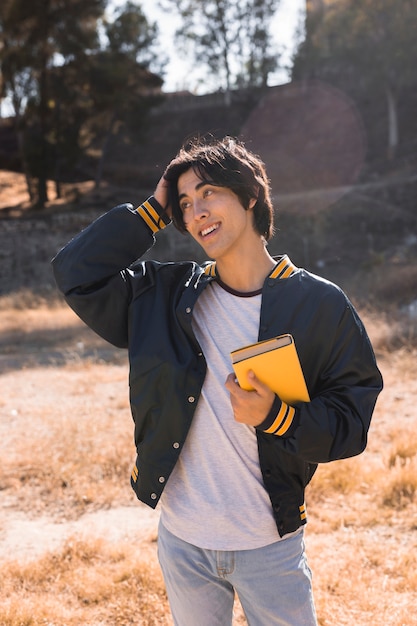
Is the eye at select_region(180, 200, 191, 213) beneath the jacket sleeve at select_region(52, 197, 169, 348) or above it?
above

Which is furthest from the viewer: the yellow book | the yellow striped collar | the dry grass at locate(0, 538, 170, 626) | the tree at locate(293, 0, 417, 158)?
the tree at locate(293, 0, 417, 158)

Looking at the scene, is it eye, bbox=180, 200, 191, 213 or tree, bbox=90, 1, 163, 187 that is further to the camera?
tree, bbox=90, 1, 163, 187

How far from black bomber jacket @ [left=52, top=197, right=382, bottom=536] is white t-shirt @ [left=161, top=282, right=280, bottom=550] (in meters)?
0.05

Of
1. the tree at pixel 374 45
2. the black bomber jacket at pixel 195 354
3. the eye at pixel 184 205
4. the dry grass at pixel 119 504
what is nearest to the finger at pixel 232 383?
the black bomber jacket at pixel 195 354

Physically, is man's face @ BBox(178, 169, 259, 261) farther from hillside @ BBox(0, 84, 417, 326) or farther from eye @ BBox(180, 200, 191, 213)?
hillside @ BBox(0, 84, 417, 326)

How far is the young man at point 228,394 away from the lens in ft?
5.47

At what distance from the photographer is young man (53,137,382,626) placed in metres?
1.67

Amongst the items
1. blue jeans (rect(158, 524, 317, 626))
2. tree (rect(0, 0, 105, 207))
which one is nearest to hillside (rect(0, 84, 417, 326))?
tree (rect(0, 0, 105, 207))

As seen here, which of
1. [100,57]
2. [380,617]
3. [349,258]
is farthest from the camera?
[100,57]

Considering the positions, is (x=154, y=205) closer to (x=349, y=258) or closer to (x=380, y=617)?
(x=380, y=617)

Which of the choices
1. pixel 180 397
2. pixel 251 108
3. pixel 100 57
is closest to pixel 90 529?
pixel 180 397

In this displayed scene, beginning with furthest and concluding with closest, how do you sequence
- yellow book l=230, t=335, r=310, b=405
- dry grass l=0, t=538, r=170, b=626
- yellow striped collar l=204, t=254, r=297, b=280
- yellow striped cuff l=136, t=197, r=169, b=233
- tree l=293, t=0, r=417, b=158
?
tree l=293, t=0, r=417, b=158 → dry grass l=0, t=538, r=170, b=626 → yellow striped cuff l=136, t=197, r=169, b=233 → yellow striped collar l=204, t=254, r=297, b=280 → yellow book l=230, t=335, r=310, b=405

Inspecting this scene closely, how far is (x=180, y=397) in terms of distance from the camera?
178cm

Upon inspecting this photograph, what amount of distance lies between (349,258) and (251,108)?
589 inches
